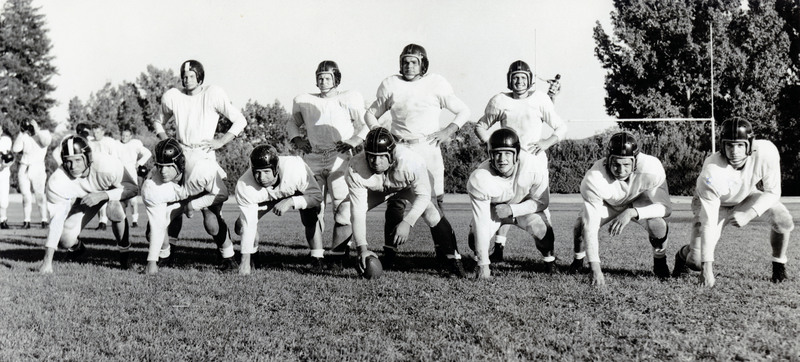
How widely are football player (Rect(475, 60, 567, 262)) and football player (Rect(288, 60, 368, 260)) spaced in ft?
5.72

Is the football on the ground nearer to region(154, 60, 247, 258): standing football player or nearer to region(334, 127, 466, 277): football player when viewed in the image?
region(334, 127, 466, 277): football player

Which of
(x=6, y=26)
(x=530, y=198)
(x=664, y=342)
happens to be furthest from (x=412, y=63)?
(x=6, y=26)

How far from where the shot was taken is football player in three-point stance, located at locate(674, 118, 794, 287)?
6230mm

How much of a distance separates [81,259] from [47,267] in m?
1.29

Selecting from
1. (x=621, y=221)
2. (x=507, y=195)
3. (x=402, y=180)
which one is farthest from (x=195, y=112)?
(x=621, y=221)

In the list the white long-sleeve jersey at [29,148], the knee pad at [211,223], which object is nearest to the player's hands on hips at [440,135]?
the knee pad at [211,223]

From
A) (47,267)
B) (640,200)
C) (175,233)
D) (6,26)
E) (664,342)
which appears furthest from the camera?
(6,26)

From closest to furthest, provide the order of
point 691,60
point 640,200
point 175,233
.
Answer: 1. point 640,200
2. point 175,233
3. point 691,60

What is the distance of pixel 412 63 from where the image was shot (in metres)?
7.61

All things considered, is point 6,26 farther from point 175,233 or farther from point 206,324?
point 206,324

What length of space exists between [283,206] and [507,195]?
254 centimetres

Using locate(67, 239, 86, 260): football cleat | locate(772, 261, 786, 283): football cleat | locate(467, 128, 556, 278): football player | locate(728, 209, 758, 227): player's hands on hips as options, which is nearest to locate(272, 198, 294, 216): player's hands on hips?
locate(467, 128, 556, 278): football player

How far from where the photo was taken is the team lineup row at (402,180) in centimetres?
645

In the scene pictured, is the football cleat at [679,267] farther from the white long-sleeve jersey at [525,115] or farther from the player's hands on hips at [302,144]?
the player's hands on hips at [302,144]
